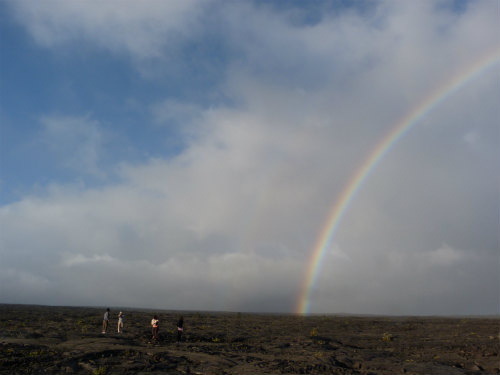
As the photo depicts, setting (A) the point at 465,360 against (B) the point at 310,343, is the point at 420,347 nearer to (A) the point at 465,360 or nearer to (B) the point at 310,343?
(A) the point at 465,360

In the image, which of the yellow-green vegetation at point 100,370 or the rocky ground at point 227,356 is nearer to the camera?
the yellow-green vegetation at point 100,370

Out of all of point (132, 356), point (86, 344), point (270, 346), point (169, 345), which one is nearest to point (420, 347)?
point (270, 346)

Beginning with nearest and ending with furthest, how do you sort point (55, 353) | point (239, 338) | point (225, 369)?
point (225, 369) < point (55, 353) < point (239, 338)

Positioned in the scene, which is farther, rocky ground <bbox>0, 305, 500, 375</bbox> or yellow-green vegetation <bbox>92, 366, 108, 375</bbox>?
rocky ground <bbox>0, 305, 500, 375</bbox>

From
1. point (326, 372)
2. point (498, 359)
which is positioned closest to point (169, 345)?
point (326, 372)

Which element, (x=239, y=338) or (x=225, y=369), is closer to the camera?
(x=225, y=369)

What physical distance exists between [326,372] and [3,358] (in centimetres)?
2118

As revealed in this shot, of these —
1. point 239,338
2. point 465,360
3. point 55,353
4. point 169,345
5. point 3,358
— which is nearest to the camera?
point 3,358

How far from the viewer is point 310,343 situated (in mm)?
37188

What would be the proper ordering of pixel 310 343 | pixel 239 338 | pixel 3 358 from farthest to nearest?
pixel 239 338
pixel 310 343
pixel 3 358

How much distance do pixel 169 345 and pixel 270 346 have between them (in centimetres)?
890

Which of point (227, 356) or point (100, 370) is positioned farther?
point (227, 356)

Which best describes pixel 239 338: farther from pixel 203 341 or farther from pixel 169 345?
pixel 169 345

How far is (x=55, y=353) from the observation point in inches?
1105
